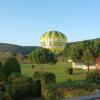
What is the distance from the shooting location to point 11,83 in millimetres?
21328

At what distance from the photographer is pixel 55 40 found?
86750 millimetres

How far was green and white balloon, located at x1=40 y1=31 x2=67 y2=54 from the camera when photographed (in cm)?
8686

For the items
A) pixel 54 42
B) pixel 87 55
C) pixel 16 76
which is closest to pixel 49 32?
pixel 54 42

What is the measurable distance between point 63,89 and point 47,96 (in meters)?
1.12

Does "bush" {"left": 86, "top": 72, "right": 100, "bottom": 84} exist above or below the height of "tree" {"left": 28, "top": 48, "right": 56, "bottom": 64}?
below

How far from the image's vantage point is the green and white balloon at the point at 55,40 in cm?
8686

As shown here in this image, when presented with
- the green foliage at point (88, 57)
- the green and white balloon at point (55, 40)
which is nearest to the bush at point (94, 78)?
the green foliage at point (88, 57)

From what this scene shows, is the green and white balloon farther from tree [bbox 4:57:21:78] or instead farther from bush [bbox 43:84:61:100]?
bush [bbox 43:84:61:100]

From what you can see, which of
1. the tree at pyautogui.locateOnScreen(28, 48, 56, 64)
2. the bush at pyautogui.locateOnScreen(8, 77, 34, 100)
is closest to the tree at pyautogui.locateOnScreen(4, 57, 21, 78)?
the bush at pyautogui.locateOnScreen(8, 77, 34, 100)

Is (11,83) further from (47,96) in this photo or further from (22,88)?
(47,96)

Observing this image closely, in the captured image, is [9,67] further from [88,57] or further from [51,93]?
[88,57]

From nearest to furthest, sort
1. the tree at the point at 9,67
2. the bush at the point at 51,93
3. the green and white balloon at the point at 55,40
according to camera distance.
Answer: the bush at the point at 51,93
the tree at the point at 9,67
the green and white balloon at the point at 55,40

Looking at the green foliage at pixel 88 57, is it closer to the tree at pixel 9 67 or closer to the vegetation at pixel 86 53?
the vegetation at pixel 86 53

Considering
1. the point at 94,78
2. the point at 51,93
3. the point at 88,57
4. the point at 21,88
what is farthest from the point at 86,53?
the point at 51,93
